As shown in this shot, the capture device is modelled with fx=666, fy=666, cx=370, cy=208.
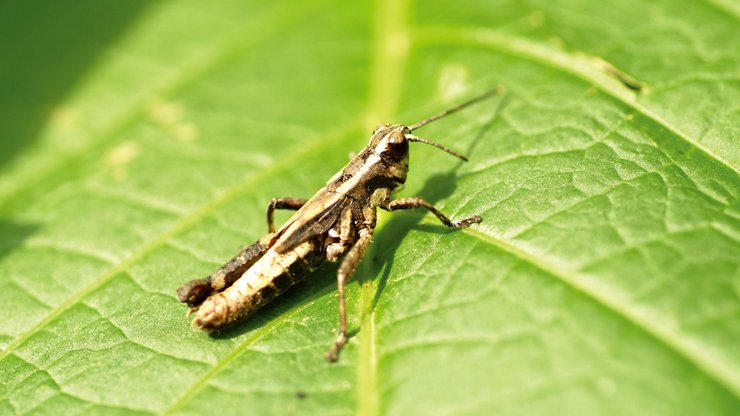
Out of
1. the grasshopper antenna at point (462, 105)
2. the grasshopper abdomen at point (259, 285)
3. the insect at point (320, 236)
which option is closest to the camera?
the grasshopper abdomen at point (259, 285)

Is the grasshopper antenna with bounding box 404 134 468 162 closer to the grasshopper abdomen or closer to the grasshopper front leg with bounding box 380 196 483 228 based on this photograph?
the grasshopper front leg with bounding box 380 196 483 228

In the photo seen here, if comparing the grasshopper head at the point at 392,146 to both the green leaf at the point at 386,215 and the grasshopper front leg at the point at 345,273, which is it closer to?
the green leaf at the point at 386,215

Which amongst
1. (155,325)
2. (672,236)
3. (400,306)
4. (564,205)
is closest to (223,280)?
(155,325)

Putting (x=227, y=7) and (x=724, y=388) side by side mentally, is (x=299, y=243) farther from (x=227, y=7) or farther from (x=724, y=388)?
(x=227, y=7)

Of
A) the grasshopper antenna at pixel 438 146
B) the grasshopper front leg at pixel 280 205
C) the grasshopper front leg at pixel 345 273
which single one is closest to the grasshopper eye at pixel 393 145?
the grasshopper antenna at pixel 438 146

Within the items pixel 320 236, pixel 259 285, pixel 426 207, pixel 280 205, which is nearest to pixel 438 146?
pixel 426 207

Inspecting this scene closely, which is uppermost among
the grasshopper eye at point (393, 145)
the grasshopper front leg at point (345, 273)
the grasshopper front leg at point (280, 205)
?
the grasshopper eye at point (393, 145)

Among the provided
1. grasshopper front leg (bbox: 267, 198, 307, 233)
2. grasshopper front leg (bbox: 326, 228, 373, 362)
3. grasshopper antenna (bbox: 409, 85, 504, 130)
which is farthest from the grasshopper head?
grasshopper front leg (bbox: 267, 198, 307, 233)
